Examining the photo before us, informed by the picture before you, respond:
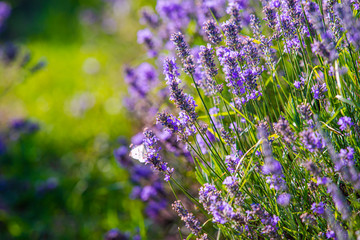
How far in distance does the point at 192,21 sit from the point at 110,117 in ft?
6.59

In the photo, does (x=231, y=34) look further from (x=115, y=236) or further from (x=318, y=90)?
(x=115, y=236)

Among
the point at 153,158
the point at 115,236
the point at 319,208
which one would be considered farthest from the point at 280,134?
the point at 115,236

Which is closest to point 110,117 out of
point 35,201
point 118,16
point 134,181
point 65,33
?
point 35,201

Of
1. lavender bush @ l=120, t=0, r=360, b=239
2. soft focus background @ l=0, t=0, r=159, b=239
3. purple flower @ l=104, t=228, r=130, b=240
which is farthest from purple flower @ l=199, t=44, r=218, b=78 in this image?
purple flower @ l=104, t=228, r=130, b=240

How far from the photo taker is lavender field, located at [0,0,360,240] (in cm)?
150

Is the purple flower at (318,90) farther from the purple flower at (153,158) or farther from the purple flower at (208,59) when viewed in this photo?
the purple flower at (153,158)

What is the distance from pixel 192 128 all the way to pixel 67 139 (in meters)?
3.37

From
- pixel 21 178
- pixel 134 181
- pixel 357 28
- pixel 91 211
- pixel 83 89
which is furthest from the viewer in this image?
pixel 83 89

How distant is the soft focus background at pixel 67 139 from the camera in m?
3.37

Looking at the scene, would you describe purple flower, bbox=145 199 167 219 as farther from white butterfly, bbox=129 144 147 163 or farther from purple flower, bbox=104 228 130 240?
white butterfly, bbox=129 144 147 163

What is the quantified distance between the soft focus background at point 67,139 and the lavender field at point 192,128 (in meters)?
0.02

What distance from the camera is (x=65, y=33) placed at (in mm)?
9219

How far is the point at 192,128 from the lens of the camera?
1.70m

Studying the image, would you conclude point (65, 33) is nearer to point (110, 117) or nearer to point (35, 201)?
point (110, 117)
